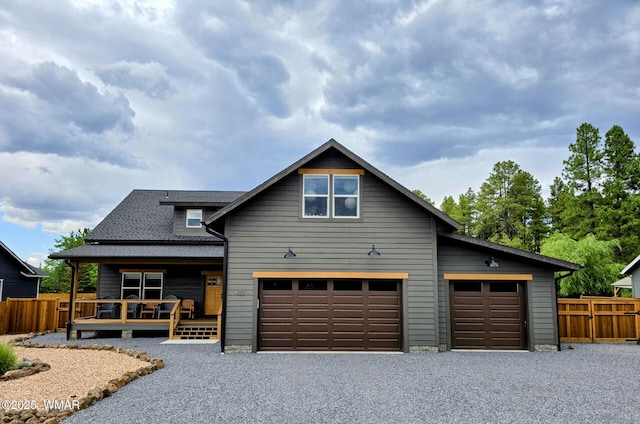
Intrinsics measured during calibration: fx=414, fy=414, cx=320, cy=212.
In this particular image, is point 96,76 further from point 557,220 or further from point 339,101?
point 557,220

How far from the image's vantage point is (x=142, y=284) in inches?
640

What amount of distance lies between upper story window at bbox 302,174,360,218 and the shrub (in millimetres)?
7214

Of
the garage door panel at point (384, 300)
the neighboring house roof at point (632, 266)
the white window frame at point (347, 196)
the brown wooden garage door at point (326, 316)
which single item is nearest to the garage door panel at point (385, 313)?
the brown wooden garage door at point (326, 316)

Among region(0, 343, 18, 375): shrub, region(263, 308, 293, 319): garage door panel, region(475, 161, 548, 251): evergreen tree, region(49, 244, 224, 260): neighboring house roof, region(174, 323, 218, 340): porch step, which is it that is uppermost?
region(475, 161, 548, 251): evergreen tree

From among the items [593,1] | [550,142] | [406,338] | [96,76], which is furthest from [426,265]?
[550,142]

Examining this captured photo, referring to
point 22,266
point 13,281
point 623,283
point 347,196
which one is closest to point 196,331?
point 347,196

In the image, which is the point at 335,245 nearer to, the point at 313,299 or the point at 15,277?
the point at 313,299

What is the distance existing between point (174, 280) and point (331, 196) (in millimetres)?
8099

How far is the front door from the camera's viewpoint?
16.1 meters

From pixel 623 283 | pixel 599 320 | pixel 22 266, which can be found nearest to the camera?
pixel 599 320

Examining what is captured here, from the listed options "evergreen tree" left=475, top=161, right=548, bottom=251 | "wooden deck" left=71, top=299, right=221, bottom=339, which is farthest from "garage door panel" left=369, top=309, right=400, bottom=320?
"evergreen tree" left=475, top=161, right=548, bottom=251

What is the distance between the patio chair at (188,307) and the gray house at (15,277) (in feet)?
40.1

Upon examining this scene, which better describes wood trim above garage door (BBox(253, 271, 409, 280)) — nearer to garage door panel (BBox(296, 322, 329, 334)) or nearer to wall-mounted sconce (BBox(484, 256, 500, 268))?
garage door panel (BBox(296, 322, 329, 334))

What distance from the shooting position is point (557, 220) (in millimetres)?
31984
